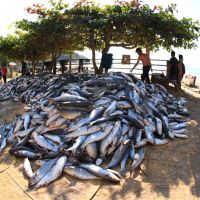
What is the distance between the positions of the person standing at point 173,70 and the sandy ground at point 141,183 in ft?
21.6

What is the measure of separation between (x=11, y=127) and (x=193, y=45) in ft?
27.0

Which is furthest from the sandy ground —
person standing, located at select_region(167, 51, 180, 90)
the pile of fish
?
person standing, located at select_region(167, 51, 180, 90)

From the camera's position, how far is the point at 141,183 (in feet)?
17.4

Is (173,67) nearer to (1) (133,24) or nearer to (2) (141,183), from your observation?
(1) (133,24)

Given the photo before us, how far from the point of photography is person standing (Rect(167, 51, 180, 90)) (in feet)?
41.7

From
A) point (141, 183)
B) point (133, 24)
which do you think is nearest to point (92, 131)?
point (141, 183)

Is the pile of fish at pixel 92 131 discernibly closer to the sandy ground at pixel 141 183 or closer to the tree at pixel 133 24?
the sandy ground at pixel 141 183

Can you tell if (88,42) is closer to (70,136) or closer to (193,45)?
(193,45)

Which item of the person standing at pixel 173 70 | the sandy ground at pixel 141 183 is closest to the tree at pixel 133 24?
the person standing at pixel 173 70

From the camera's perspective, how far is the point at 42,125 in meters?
7.21

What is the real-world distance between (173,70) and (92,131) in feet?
24.4

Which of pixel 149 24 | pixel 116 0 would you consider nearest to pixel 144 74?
pixel 149 24

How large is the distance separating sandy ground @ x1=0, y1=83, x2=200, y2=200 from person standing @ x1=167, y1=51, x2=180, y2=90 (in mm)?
6597

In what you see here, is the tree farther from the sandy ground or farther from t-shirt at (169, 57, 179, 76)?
the sandy ground
